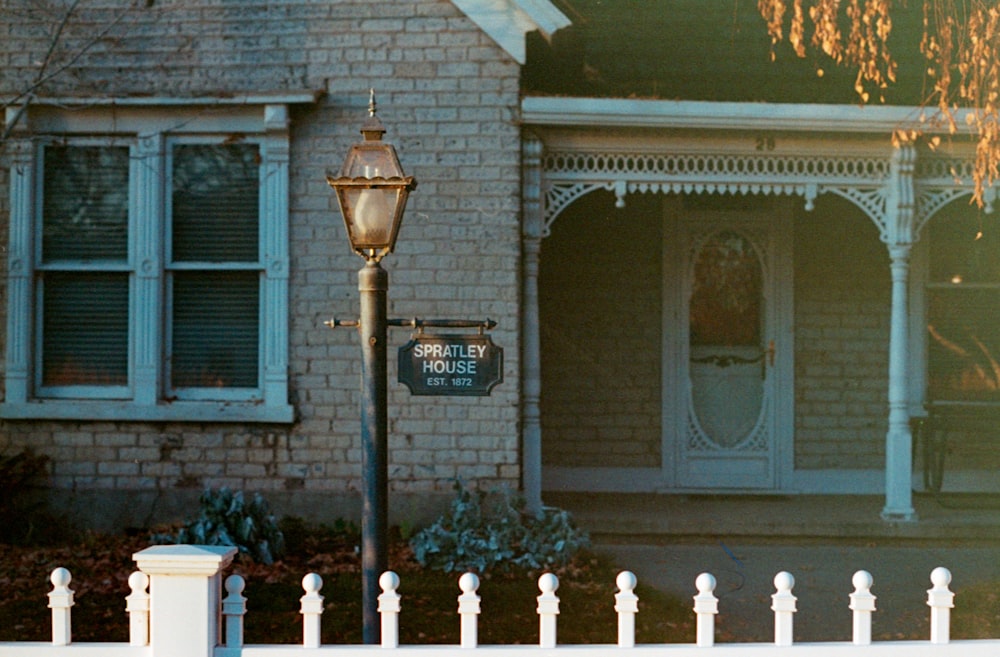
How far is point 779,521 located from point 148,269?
5.28 meters

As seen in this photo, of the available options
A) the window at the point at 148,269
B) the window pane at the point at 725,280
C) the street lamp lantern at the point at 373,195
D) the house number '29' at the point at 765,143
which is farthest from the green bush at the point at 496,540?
the street lamp lantern at the point at 373,195

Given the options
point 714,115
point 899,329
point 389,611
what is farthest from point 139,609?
point 899,329

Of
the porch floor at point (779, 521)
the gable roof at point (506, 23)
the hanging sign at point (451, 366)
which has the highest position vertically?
the gable roof at point (506, 23)

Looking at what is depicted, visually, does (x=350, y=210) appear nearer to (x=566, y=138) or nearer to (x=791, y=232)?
(x=566, y=138)

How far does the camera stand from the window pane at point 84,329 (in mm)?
8922

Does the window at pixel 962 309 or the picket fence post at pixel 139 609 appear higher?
the window at pixel 962 309

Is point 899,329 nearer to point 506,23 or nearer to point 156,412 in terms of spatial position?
point 506,23

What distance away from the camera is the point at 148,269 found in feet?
28.8

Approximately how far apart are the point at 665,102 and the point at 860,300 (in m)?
3.13

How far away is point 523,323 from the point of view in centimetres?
886

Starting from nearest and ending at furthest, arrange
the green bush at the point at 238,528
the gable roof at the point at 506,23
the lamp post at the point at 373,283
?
1. the lamp post at the point at 373,283
2. the green bush at the point at 238,528
3. the gable roof at the point at 506,23

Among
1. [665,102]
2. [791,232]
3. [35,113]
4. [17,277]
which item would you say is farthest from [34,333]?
[791,232]

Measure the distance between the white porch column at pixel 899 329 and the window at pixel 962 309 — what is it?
1497 millimetres

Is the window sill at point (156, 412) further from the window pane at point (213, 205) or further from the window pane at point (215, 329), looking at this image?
the window pane at point (213, 205)
